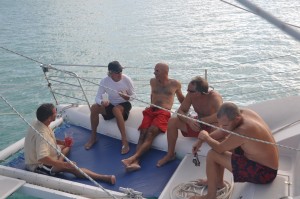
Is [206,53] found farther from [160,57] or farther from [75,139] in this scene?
[75,139]

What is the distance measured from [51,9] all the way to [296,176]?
2072cm

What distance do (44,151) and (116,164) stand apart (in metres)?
0.91

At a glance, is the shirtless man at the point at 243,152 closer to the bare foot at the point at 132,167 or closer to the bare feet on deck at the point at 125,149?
the bare foot at the point at 132,167

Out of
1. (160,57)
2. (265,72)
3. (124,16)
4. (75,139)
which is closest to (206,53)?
(160,57)

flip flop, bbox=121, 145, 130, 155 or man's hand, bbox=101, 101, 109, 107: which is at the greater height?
man's hand, bbox=101, 101, 109, 107

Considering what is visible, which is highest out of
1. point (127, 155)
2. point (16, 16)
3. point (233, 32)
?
point (16, 16)

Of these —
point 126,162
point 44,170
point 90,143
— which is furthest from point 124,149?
point 44,170

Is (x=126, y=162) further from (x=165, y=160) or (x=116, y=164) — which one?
(x=165, y=160)

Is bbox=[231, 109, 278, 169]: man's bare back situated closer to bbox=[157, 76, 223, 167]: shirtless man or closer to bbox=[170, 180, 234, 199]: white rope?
bbox=[170, 180, 234, 199]: white rope

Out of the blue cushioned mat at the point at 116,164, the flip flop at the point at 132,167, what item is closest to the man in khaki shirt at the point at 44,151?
the blue cushioned mat at the point at 116,164

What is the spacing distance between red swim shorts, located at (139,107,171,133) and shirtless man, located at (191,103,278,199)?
1365 mm

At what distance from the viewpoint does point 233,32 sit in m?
15.4

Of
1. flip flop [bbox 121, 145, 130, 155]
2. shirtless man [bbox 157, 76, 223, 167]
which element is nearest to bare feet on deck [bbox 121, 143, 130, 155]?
flip flop [bbox 121, 145, 130, 155]

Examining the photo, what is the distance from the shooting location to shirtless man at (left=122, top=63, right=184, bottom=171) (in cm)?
473
